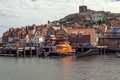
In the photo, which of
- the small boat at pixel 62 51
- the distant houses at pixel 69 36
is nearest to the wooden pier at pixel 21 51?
the small boat at pixel 62 51

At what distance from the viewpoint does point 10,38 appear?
15200cm

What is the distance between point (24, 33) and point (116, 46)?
4541cm

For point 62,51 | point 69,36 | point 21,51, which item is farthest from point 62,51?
point 69,36

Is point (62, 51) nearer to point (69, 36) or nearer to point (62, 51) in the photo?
point (62, 51)

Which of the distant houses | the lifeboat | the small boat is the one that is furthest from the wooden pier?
the distant houses

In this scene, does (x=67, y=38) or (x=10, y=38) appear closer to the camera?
(x=67, y=38)

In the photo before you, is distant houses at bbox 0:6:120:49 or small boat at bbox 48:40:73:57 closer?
small boat at bbox 48:40:73:57

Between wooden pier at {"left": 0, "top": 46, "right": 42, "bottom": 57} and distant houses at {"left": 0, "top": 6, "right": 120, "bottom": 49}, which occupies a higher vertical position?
distant houses at {"left": 0, "top": 6, "right": 120, "bottom": 49}

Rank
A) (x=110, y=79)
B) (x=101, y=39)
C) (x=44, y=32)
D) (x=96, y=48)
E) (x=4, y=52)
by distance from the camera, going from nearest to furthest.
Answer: (x=110, y=79) → (x=4, y=52) → (x=96, y=48) → (x=101, y=39) → (x=44, y=32)

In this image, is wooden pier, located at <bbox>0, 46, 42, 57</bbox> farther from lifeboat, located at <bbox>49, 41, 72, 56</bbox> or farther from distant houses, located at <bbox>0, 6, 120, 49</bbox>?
distant houses, located at <bbox>0, 6, 120, 49</bbox>

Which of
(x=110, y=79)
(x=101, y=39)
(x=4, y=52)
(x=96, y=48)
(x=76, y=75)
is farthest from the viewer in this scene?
(x=101, y=39)

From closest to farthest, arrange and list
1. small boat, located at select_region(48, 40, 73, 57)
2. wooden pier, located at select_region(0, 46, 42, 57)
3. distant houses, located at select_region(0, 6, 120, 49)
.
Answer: small boat, located at select_region(48, 40, 73, 57)
wooden pier, located at select_region(0, 46, 42, 57)
distant houses, located at select_region(0, 6, 120, 49)

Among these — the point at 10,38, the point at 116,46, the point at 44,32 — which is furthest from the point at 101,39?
the point at 10,38

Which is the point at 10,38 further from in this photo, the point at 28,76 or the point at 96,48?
the point at 28,76
